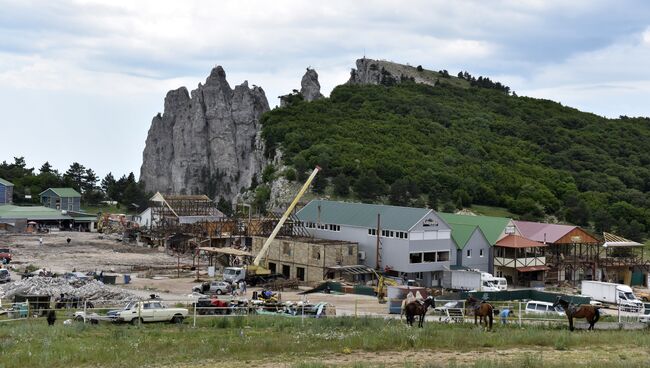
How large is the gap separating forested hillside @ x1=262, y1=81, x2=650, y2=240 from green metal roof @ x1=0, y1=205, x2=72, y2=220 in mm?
29390

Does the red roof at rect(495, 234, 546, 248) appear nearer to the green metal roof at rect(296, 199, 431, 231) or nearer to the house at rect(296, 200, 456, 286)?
the house at rect(296, 200, 456, 286)

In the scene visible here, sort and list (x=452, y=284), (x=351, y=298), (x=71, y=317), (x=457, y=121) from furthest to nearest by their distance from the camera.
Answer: (x=457, y=121), (x=452, y=284), (x=351, y=298), (x=71, y=317)

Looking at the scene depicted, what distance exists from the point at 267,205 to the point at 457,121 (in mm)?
64255

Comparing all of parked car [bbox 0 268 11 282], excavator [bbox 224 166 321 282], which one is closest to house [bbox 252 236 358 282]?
excavator [bbox 224 166 321 282]

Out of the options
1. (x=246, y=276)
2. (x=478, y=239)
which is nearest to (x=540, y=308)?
(x=246, y=276)

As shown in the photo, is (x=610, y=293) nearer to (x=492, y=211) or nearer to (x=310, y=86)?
(x=492, y=211)

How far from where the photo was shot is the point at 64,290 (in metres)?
42.9

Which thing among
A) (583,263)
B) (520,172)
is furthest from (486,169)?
(583,263)

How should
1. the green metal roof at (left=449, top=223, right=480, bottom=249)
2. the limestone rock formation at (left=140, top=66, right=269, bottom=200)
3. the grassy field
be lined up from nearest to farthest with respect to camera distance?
the grassy field → the green metal roof at (left=449, top=223, right=480, bottom=249) → the limestone rock formation at (left=140, top=66, right=269, bottom=200)

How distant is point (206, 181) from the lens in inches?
7466

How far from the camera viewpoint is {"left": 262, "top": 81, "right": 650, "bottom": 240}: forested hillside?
104 meters

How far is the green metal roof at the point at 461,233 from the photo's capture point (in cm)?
6241

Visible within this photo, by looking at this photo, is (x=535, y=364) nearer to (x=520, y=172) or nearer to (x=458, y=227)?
(x=458, y=227)

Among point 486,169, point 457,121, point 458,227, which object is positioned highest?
point 457,121
